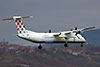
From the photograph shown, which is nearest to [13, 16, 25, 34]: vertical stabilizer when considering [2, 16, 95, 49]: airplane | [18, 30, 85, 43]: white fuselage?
[2, 16, 95, 49]: airplane

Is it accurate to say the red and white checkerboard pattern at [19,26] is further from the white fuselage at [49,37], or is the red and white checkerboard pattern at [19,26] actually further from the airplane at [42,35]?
the white fuselage at [49,37]

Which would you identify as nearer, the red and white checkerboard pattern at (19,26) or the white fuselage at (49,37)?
the white fuselage at (49,37)

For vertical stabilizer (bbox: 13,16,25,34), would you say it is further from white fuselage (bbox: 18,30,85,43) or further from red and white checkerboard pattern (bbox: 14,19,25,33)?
white fuselage (bbox: 18,30,85,43)

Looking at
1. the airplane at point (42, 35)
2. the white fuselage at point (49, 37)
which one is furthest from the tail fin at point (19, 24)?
the white fuselage at point (49, 37)

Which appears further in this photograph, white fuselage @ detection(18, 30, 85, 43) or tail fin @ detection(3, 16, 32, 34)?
tail fin @ detection(3, 16, 32, 34)

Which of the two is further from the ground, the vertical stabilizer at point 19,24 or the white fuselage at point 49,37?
the vertical stabilizer at point 19,24

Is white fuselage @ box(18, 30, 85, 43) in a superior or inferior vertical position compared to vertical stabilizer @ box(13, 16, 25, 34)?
inferior

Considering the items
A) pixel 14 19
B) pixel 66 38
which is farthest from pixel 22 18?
pixel 66 38

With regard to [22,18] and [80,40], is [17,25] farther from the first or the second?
[80,40]

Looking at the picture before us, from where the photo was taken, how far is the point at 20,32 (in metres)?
100

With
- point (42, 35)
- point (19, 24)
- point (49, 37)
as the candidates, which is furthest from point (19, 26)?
point (49, 37)

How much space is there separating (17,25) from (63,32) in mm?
15842

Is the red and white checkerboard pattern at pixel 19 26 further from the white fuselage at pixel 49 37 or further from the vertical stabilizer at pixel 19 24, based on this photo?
the white fuselage at pixel 49 37

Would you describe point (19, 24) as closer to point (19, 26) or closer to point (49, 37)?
point (19, 26)
